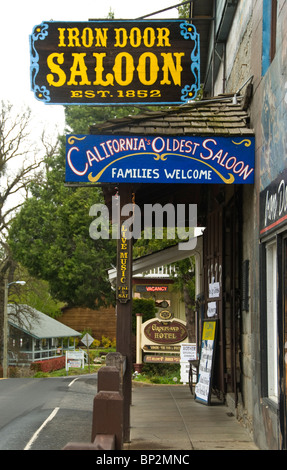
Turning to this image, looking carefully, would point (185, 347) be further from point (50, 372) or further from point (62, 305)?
point (62, 305)

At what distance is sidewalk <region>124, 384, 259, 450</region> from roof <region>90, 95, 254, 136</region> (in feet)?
12.9

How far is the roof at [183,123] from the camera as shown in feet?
28.0

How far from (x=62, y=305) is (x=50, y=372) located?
15129 millimetres

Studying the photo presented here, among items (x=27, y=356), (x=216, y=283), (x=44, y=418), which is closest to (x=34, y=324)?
(x=27, y=356)

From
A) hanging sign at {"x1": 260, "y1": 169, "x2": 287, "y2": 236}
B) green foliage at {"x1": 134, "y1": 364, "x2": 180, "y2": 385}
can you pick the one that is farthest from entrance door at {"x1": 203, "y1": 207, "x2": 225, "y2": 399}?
green foliage at {"x1": 134, "y1": 364, "x2": 180, "y2": 385}

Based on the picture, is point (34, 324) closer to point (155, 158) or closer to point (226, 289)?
point (226, 289)

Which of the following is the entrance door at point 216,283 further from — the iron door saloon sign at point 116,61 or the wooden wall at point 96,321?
the wooden wall at point 96,321

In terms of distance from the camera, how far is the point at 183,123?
8.74 m

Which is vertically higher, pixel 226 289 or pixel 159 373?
pixel 226 289

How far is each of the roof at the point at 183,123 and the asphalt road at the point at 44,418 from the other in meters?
4.77

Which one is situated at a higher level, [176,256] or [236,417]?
[176,256]

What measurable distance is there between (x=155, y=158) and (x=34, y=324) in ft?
120
